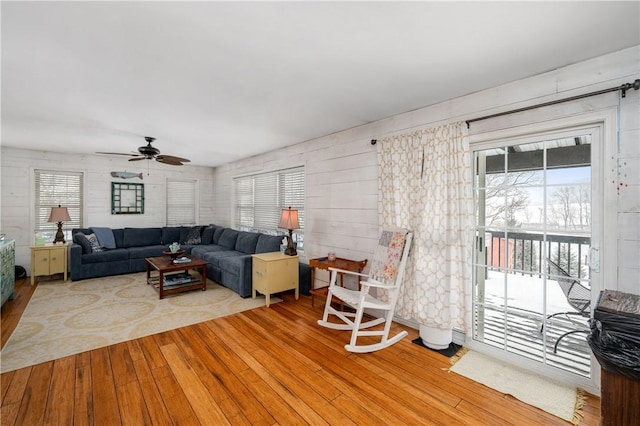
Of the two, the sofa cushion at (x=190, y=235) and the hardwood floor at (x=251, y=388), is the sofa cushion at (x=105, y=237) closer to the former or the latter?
the sofa cushion at (x=190, y=235)

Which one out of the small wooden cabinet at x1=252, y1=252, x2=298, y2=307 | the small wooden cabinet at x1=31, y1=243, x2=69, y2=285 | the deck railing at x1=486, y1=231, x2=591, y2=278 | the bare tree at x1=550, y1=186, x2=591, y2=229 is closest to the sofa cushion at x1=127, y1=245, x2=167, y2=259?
the small wooden cabinet at x1=31, y1=243, x2=69, y2=285

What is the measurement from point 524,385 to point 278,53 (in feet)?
10.2

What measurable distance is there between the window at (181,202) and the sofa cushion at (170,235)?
54 cm

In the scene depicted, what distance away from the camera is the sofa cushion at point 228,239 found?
224 inches

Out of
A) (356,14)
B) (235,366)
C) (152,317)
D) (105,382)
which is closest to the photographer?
(356,14)

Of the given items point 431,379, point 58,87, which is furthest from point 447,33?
point 58,87

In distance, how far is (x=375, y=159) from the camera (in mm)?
3438

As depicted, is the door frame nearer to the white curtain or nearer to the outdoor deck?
the outdoor deck

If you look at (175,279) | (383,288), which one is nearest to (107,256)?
(175,279)

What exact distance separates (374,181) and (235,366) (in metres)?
2.46

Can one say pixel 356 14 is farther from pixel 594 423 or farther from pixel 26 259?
pixel 26 259

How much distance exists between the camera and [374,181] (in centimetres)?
343

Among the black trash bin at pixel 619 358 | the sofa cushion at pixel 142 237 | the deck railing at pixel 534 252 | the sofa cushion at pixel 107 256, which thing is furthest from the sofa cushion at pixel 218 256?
the black trash bin at pixel 619 358

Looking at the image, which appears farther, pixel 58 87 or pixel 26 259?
pixel 26 259
